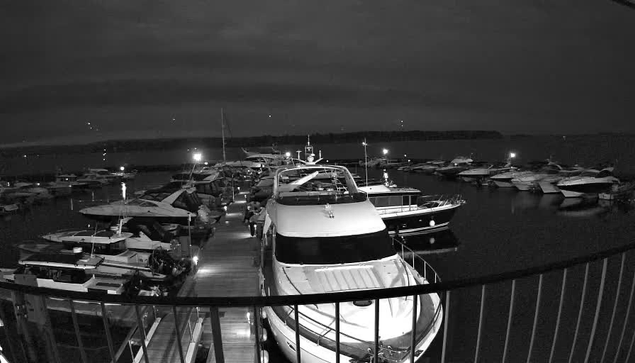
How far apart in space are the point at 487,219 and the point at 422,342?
20900 mm

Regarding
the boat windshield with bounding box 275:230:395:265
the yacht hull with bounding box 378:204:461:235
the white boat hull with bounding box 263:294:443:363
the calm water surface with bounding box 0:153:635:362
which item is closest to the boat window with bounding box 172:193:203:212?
the calm water surface with bounding box 0:153:635:362

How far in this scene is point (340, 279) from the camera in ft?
21.4

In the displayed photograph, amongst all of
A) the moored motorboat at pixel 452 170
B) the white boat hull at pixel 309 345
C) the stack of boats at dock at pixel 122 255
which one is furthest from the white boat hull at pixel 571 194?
the white boat hull at pixel 309 345

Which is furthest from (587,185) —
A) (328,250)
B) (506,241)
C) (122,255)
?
(122,255)

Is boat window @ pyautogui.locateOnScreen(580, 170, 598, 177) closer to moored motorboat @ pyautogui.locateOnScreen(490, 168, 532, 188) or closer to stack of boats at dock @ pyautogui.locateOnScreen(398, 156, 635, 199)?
stack of boats at dock @ pyautogui.locateOnScreen(398, 156, 635, 199)

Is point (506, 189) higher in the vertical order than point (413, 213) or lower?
lower

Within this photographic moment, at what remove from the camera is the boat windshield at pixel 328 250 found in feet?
23.0

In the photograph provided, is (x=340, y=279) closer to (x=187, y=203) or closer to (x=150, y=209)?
(x=150, y=209)

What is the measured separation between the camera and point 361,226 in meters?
7.42

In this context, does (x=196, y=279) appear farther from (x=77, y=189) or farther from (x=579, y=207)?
(x=77, y=189)

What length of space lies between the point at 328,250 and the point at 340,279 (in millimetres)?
740

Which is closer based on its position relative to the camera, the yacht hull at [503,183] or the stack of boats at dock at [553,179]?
the stack of boats at dock at [553,179]

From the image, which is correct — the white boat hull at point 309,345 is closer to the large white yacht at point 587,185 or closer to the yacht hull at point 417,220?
the yacht hull at point 417,220

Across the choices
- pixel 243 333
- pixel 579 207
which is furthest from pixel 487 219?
pixel 243 333
